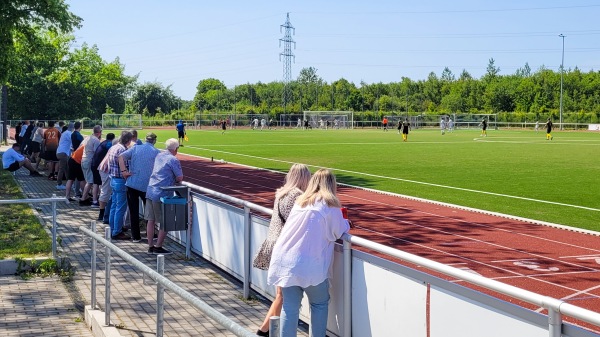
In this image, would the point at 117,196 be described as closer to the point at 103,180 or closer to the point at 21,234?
the point at 21,234

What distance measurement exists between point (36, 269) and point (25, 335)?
3179 millimetres

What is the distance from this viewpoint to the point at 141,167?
1261cm

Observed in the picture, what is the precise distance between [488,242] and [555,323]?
912 centimetres

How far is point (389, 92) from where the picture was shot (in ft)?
521

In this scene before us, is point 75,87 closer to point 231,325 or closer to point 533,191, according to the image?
point 533,191

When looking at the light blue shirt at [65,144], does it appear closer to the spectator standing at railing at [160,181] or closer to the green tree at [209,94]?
the spectator standing at railing at [160,181]

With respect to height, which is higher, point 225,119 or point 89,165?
point 89,165

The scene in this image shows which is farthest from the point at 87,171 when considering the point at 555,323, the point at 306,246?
the point at 555,323

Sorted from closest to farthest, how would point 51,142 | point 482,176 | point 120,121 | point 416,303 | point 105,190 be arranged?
point 416,303 < point 105,190 < point 51,142 < point 482,176 < point 120,121

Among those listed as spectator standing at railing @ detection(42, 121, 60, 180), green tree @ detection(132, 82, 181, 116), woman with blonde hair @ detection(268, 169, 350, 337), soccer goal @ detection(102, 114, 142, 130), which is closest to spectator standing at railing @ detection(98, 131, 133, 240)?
woman with blonde hair @ detection(268, 169, 350, 337)

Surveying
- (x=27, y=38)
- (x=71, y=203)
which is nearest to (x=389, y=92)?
(x=27, y=38)

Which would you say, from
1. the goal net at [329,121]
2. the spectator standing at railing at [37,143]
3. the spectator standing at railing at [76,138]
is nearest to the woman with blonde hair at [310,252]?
the spectator standing at railing at [76,138]

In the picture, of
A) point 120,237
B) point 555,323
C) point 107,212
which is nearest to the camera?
point 555,323

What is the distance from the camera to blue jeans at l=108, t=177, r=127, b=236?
43.7 ft
